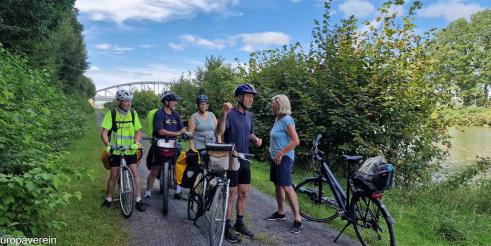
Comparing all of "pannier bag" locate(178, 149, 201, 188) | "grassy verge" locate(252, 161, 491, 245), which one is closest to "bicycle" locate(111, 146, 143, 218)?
"pannier bag" locate(178, 149, 201, 188)

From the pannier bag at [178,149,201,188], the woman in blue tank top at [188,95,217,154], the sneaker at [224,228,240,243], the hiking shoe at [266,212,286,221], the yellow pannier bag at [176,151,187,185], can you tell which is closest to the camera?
the sneaker at [224,228,240,243]

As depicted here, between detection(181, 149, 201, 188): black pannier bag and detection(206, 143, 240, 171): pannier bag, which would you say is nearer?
detection(206, 143, 240, 171): pannier bag

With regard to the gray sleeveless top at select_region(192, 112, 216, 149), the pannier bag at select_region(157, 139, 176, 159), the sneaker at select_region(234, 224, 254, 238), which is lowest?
the sneaker at select_region(234, 224, 254, 238)

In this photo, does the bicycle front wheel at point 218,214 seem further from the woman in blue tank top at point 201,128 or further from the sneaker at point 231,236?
the woman in blue tank top at point 201,128

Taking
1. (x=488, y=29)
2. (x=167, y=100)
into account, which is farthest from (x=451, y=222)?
(x=488, y=29)

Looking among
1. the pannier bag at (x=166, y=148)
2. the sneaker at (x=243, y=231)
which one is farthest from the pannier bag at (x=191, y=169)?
the sneaker at (x=243, y=231)

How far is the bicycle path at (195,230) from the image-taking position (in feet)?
15.6

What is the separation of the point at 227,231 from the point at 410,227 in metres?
3.53

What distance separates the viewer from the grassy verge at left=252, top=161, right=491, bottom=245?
6.11m

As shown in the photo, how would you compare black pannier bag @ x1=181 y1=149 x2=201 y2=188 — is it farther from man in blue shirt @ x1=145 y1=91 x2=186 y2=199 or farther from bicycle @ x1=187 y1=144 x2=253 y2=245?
man in blue shirt @ x1=145 y1=91 x2=186 y2=199

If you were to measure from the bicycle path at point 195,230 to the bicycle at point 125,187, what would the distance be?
17 cm

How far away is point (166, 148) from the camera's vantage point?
598 centimetres

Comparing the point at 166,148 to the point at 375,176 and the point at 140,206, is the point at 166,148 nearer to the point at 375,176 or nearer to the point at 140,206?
the point at 140,206

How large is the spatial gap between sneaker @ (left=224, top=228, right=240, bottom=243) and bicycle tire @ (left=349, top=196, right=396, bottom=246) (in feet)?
5.21
